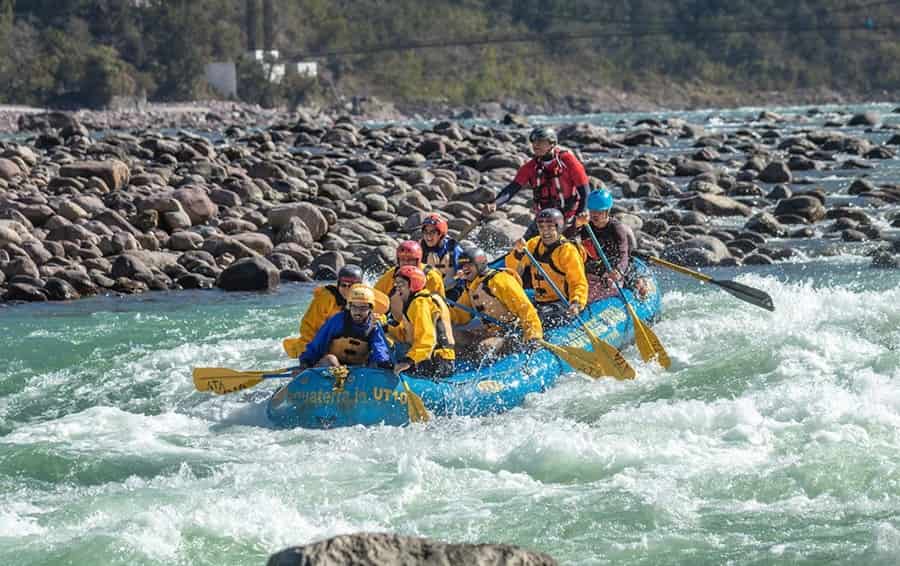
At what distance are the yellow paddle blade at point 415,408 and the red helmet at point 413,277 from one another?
104 centimetres

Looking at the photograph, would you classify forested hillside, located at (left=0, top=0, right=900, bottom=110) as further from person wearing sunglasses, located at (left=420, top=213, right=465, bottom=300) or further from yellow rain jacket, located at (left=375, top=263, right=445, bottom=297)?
yellow rain jacket, located at (left=375, top=263, right=445, bottom=297)

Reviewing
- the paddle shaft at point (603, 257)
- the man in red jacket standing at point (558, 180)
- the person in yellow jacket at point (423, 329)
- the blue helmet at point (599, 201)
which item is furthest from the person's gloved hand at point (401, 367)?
the blue helmet at point (599, 201)

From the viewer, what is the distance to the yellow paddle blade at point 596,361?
37.4ft

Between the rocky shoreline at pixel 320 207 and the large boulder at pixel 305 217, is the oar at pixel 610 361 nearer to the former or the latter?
the rocky shoreline at pixel 320 207

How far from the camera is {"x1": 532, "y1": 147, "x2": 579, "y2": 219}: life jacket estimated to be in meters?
13.6

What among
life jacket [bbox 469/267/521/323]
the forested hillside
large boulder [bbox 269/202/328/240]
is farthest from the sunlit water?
the forested hillside

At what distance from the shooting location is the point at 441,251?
12508 millimetres

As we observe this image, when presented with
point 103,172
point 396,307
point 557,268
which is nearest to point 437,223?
point 557,268

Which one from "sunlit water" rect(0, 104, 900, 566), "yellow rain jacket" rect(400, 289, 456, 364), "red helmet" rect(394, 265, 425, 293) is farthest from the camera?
"red helmet" rect(394, 265, 425, 293)

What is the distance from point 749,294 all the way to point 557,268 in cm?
232

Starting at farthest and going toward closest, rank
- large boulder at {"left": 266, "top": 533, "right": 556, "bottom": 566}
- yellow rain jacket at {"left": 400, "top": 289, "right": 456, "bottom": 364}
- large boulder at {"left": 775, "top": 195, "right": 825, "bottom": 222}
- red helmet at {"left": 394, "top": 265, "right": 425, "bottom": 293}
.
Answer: large boulder at {"left": 775, "top": 195, "right": 825, "bottom": 222} → red helmet at {"left": 394, "top": 265, "right": 425, "bottom": 293} → yellow rain jacket at {"left": 400, "top": 289, "right": 456, "bottom": 364} → large boulder at {"left": 266, "top": 533, "right": 556, "bottom": 566}

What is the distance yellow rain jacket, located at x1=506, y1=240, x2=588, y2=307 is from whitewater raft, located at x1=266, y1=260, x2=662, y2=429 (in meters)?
1.01

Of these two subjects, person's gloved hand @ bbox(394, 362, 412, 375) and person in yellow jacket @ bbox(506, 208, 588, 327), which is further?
person in yellow jacket @ bbox(506, 208, 588, 327)

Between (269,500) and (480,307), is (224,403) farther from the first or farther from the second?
(269,500)
